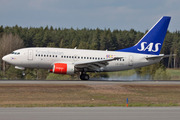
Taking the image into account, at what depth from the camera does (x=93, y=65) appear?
37.2 m

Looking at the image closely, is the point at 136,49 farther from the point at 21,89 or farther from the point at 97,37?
the point at 97,37

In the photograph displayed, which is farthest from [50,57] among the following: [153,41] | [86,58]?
[153,41]

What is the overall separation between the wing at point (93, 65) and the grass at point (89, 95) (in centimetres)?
574

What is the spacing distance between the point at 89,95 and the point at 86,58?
12.3 m

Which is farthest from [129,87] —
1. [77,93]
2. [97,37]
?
[97,37]

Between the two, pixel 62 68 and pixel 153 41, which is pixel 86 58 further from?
pixel 153 41

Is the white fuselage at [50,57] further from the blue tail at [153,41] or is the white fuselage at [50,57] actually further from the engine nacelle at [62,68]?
the blue tail at [153,41]

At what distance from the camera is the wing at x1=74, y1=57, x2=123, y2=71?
3603 cm

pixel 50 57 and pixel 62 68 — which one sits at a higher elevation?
pixel 50 57

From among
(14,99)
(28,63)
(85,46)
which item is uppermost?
(85,46)
